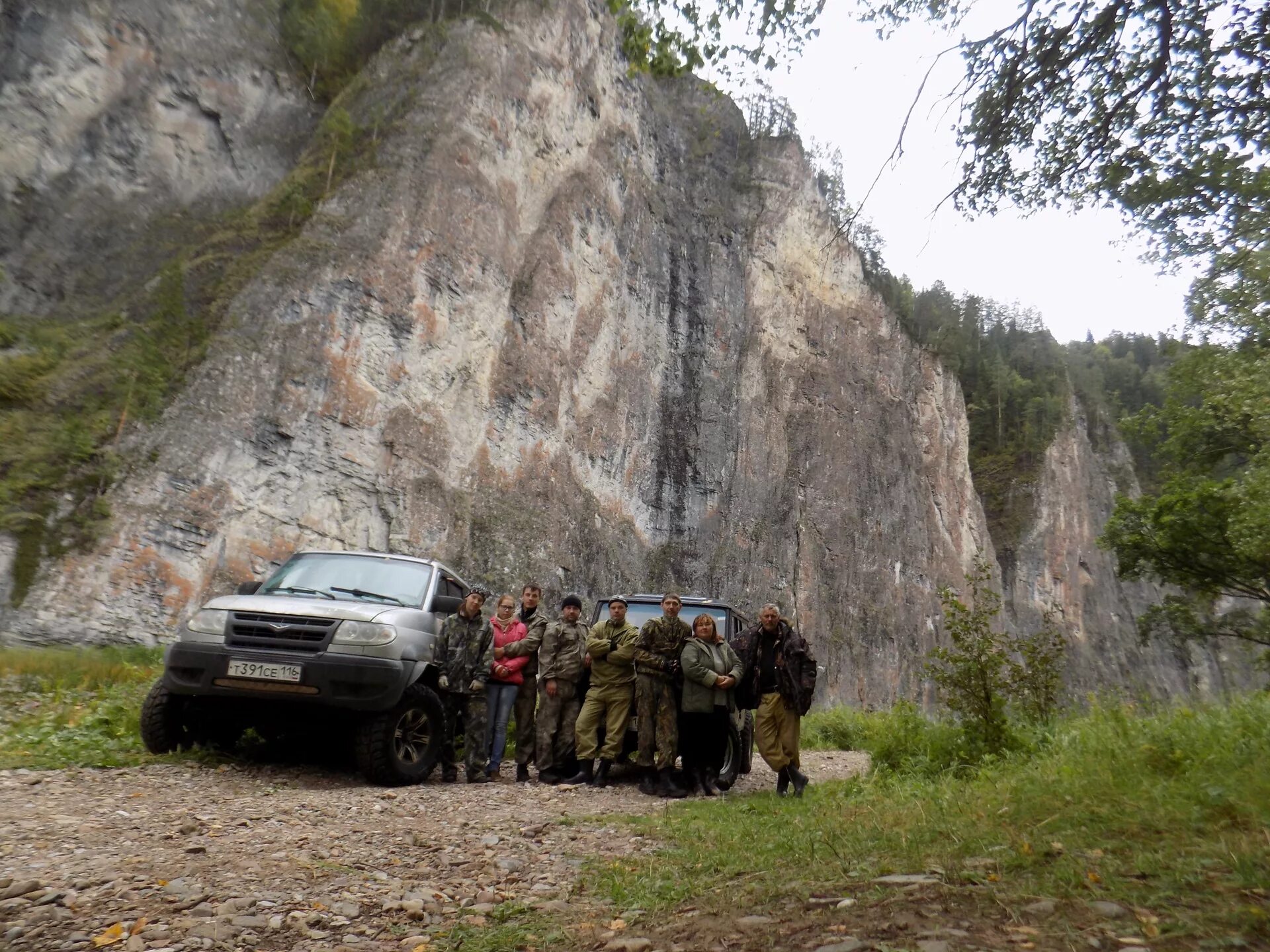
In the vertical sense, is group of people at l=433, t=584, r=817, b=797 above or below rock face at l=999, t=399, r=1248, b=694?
below

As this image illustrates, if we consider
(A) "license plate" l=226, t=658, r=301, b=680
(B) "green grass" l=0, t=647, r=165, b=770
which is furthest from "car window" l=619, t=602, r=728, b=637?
(B) "green grass" l=0, t=647, r=165, b=770

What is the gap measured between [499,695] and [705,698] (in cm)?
211

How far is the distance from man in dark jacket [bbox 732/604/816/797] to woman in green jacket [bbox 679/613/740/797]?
18cm

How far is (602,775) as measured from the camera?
27.1 ft

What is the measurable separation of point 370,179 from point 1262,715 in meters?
26.2

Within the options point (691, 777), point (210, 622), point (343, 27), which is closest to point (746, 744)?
point (691, 777)

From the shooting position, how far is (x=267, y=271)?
2281cm

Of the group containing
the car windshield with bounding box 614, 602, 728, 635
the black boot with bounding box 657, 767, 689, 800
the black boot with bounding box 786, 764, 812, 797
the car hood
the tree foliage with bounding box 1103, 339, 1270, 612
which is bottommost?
the black boot with bounding box 657, 767, 689, 800

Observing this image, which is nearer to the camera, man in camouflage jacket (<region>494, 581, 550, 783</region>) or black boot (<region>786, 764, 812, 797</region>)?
black boot (<region>786, 764, 812, 797</region>)

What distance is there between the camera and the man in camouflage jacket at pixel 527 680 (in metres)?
8.36

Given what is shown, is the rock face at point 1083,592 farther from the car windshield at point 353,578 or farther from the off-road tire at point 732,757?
the car windshield at point 353,578

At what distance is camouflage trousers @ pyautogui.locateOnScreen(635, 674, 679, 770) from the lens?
8094mm

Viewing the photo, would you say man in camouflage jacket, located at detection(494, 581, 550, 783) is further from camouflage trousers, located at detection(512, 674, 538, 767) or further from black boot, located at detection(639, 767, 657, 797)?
black boot, located at detection(639, 767, 657, 797)

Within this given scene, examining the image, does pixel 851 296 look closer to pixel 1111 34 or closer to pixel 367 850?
pixel 1111 34
